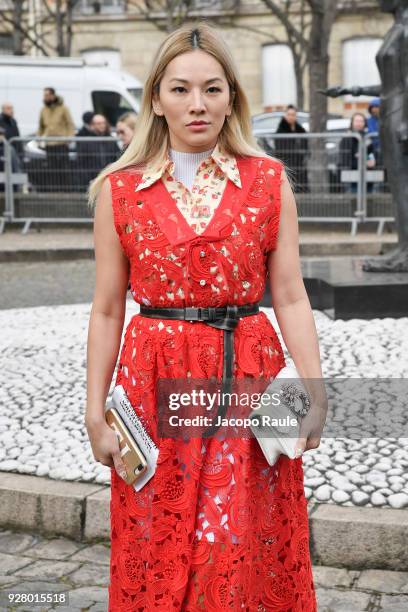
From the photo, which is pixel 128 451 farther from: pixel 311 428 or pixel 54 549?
pixel 54 549

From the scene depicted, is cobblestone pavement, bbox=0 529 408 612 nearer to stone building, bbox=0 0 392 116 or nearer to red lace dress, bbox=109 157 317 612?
red lace dress, bbox=109 157 317 612

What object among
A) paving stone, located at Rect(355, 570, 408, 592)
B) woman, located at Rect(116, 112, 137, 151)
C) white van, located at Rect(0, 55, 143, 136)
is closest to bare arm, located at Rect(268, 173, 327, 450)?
paving stone, located at Rect(355, 570, 408, 592)

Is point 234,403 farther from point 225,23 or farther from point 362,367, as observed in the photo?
point 225,23

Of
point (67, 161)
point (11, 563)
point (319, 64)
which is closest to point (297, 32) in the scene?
point (319, 64)

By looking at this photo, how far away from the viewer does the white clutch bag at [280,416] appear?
2.79 m

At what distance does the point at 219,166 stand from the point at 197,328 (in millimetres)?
412

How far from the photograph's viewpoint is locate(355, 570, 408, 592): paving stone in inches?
160

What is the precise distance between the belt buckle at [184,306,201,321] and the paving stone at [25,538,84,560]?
189cm

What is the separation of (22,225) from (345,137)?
4.75m

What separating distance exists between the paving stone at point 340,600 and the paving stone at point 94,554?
0.84 m

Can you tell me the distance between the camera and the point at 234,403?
288cm

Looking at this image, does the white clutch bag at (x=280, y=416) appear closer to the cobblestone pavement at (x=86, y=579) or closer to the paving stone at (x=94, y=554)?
the cobblestone pavement at (x=86, y=579)

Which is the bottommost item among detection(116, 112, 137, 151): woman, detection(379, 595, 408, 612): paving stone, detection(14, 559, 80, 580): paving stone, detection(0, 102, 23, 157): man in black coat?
detection(379, 595, 408, 612): paving stone

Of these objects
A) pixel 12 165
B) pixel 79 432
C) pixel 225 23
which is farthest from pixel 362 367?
pixel 225 23
